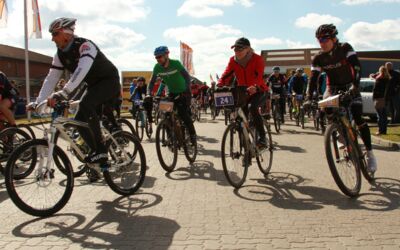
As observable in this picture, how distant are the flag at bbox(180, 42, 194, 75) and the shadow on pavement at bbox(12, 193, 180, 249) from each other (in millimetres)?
33958

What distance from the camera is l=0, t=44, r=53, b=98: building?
6054cm

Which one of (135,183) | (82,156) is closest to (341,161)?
(135,183)

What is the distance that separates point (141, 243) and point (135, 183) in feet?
7.22

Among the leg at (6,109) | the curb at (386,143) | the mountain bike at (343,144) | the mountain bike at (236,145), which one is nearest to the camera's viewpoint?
the mountain bike at (343,144)

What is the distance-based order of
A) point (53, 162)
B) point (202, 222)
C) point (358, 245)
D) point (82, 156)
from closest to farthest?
point (358, 245) < point (202, 222) < point (53, 162) < point (82, 156)

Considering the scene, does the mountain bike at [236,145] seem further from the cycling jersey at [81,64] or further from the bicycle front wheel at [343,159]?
the cycling jersey at [81,64]

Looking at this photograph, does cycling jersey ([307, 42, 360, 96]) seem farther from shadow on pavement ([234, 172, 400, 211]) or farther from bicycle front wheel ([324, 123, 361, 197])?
shadow on pavement ([234, 172, 400, 211])

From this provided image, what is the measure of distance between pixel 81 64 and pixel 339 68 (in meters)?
3.30

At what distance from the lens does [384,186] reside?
6.30 meters

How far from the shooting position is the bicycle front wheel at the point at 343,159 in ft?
18.2

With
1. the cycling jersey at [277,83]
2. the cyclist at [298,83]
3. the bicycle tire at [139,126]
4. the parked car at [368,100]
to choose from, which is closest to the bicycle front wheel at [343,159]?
the bicycle tire at [139,126]

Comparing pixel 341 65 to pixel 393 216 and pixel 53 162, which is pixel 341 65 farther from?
pixel 53 162

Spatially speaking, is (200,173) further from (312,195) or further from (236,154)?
(312,195)

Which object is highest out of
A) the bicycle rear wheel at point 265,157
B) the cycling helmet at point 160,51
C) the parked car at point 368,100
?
the cycling helmet at point 160,51
